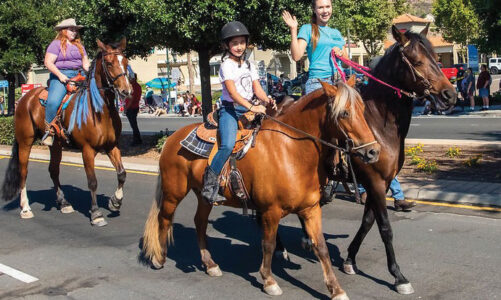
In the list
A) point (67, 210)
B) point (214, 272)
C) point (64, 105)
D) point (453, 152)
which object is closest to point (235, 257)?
point (214, 272)

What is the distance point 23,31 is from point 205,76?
11.0 m

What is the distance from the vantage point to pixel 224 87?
5.83 metres

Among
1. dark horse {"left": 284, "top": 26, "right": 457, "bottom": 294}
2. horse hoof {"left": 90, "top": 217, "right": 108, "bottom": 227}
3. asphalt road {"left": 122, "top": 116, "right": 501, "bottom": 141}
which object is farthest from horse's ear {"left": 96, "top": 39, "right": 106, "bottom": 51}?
asphalt road {"left": 122, "top": 116, "right": 501, "bottom": 141}

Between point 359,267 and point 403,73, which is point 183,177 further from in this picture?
point 403,73

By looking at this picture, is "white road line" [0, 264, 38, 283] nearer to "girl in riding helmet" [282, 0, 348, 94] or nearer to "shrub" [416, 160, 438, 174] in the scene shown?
"girl in riding helmet" [282, 0, 348, 94]

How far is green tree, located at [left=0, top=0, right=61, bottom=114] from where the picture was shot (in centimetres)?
2219

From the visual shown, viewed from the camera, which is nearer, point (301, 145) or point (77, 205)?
point (301, 145)

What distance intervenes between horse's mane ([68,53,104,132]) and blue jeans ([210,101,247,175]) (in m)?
3.49

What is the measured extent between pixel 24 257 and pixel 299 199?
4.02 meters

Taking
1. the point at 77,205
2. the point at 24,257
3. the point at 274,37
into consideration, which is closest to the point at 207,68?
the point at 274,37

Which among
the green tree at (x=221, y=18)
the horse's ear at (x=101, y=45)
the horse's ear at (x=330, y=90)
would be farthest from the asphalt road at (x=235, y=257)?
the green tree at (x=221, y=18)

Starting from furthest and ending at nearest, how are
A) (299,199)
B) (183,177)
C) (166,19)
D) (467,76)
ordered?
1. (467,76)
2. (166,19)
3. (183,177)
4. (299,199)

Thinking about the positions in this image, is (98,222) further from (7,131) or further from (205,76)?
(7,131)

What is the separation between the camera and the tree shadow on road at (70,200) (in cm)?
1014
